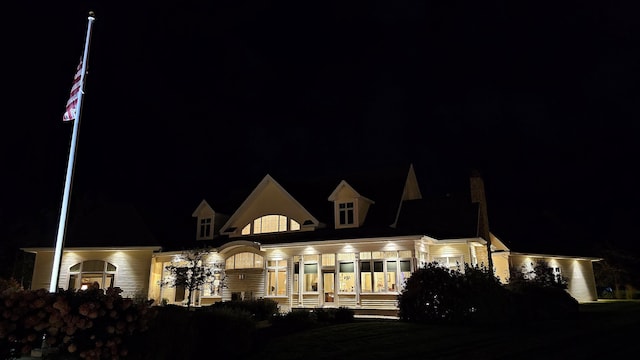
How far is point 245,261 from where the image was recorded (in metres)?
26.0

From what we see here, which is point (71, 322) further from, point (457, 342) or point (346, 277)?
point (346, 277)

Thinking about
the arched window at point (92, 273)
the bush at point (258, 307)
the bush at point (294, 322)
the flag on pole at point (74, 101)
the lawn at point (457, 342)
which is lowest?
the lawn at point (457, 342)

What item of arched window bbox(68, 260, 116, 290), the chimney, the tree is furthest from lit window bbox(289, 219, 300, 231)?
arched window bbox(68, 260, 116, 290)

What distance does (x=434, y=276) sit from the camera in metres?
17.0

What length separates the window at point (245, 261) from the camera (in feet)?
84.2

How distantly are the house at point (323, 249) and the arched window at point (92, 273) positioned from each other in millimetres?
62

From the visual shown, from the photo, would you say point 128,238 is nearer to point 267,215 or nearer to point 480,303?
point 267,215

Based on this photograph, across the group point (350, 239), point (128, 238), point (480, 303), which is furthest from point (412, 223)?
point (128, 238)

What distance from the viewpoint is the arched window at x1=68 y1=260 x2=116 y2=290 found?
27.8 m

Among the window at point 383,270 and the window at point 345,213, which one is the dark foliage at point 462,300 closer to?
the window at point 383,270

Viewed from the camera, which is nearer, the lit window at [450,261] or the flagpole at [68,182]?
the flagpole at [68,182]

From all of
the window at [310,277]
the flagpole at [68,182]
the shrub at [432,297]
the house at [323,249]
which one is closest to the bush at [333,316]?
the shrub at [432,297]

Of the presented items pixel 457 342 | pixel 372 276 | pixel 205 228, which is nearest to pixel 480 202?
pixel 372 276

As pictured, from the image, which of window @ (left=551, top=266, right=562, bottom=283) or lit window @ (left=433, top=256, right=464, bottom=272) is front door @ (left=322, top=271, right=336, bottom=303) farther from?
window @ (left=551, top=266, right=562, bottom=283)
